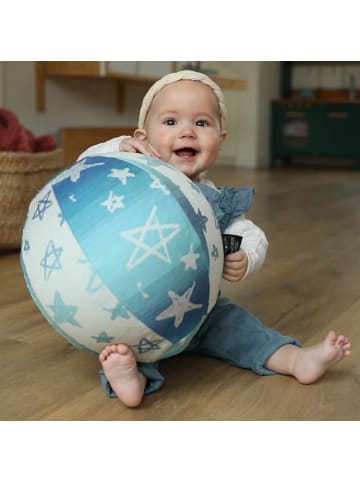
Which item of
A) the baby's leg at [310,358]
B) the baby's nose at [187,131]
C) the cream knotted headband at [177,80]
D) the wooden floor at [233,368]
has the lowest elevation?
the wooden floor at [233,368]

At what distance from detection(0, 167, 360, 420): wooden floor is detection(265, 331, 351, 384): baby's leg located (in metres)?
0.02

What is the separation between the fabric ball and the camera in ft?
3.42

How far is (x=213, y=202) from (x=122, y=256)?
1.28 feet

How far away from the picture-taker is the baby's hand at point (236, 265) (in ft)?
4.16

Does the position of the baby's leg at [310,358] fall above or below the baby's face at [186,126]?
below

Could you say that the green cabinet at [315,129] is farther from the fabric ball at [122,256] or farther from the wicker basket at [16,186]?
the fabric ball at [122,256]

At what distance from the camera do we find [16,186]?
2.28 metres

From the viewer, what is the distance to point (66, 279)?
3.47 feet

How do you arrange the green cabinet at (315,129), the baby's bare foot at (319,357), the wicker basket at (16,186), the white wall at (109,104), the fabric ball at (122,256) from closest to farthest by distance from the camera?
the fabric ball at (122,256) < the baby's bare foot at (319,357) < the wicker basket at (16,186) < the white wall at (109,104) < the green cabinet at (315,129)

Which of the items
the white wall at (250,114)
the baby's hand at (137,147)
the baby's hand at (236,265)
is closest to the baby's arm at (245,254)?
the baby's hand at (236,265)

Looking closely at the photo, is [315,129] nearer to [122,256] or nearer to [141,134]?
[141,134]

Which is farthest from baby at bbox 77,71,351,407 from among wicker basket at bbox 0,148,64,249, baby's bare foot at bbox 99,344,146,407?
wicker basket at bbox 0,148,64,249

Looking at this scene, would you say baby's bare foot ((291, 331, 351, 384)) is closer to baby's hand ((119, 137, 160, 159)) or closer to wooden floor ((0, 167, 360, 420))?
wooden floor ((0, 167, 360, 420))

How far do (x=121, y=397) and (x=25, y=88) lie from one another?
8.10 feet
